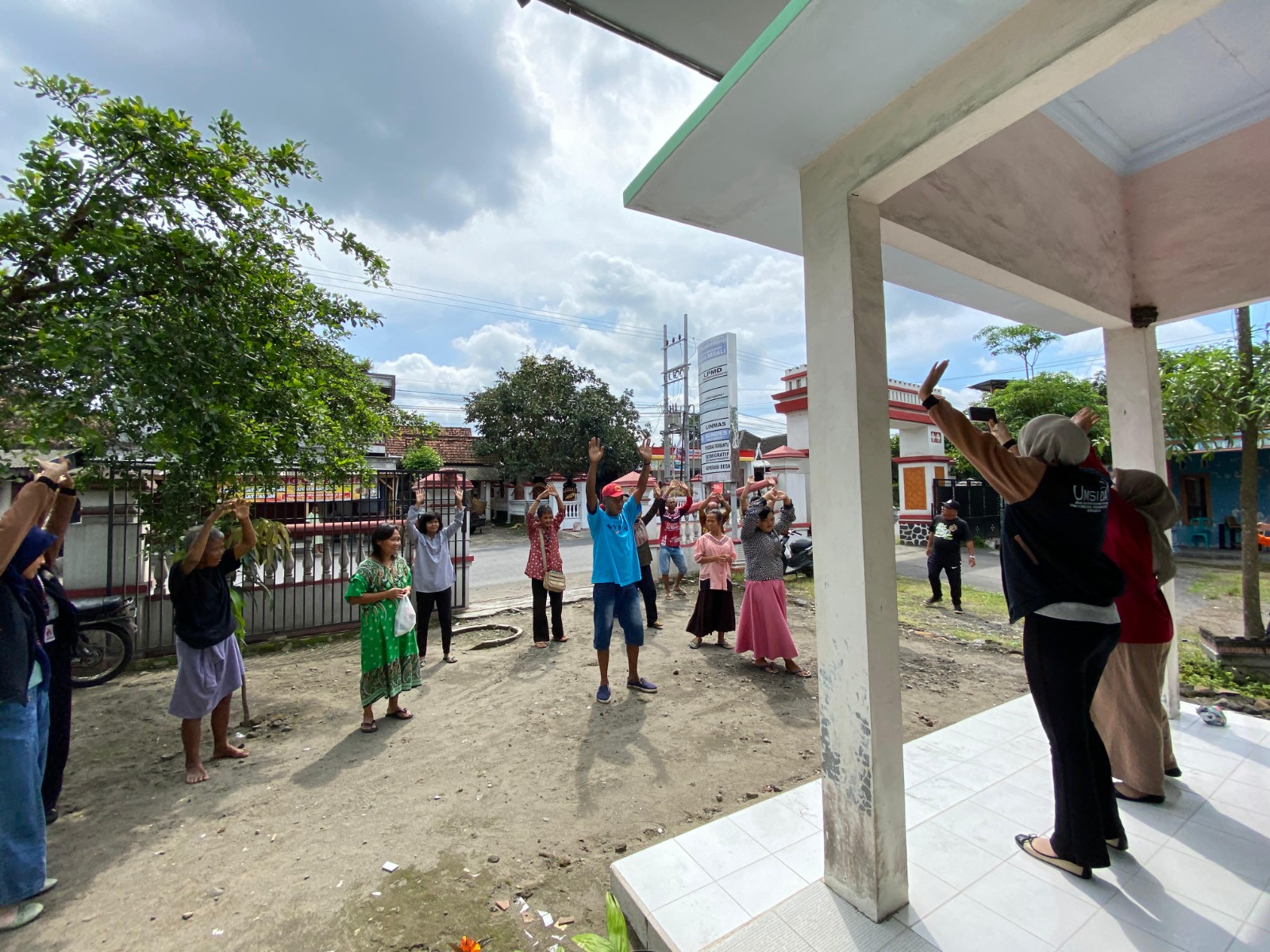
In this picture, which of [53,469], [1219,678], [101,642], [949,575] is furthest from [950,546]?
[101,642]

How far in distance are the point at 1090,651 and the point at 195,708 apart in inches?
191

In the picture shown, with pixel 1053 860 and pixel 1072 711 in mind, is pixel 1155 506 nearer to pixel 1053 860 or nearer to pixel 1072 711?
pixel 1072 711

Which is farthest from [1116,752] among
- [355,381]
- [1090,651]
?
[355,381]

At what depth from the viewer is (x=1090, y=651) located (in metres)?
2.10

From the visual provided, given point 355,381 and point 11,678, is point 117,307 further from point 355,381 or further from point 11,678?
point 355,381

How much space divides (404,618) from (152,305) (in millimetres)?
2535

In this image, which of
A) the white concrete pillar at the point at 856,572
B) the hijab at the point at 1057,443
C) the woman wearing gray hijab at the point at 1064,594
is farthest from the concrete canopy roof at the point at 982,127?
the woman wearing gray hijab at the point at 1064,594

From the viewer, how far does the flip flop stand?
7.52ft

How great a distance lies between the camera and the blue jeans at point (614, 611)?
179 inches

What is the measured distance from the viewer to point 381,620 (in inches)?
167

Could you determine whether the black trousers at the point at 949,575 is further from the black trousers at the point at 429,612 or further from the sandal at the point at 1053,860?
the black trousers at the point at 429,612

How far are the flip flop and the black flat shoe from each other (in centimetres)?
491

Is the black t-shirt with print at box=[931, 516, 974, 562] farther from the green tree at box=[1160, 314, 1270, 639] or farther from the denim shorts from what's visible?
the denim shorts

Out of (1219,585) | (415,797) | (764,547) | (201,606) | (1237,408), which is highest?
(1237,408)
